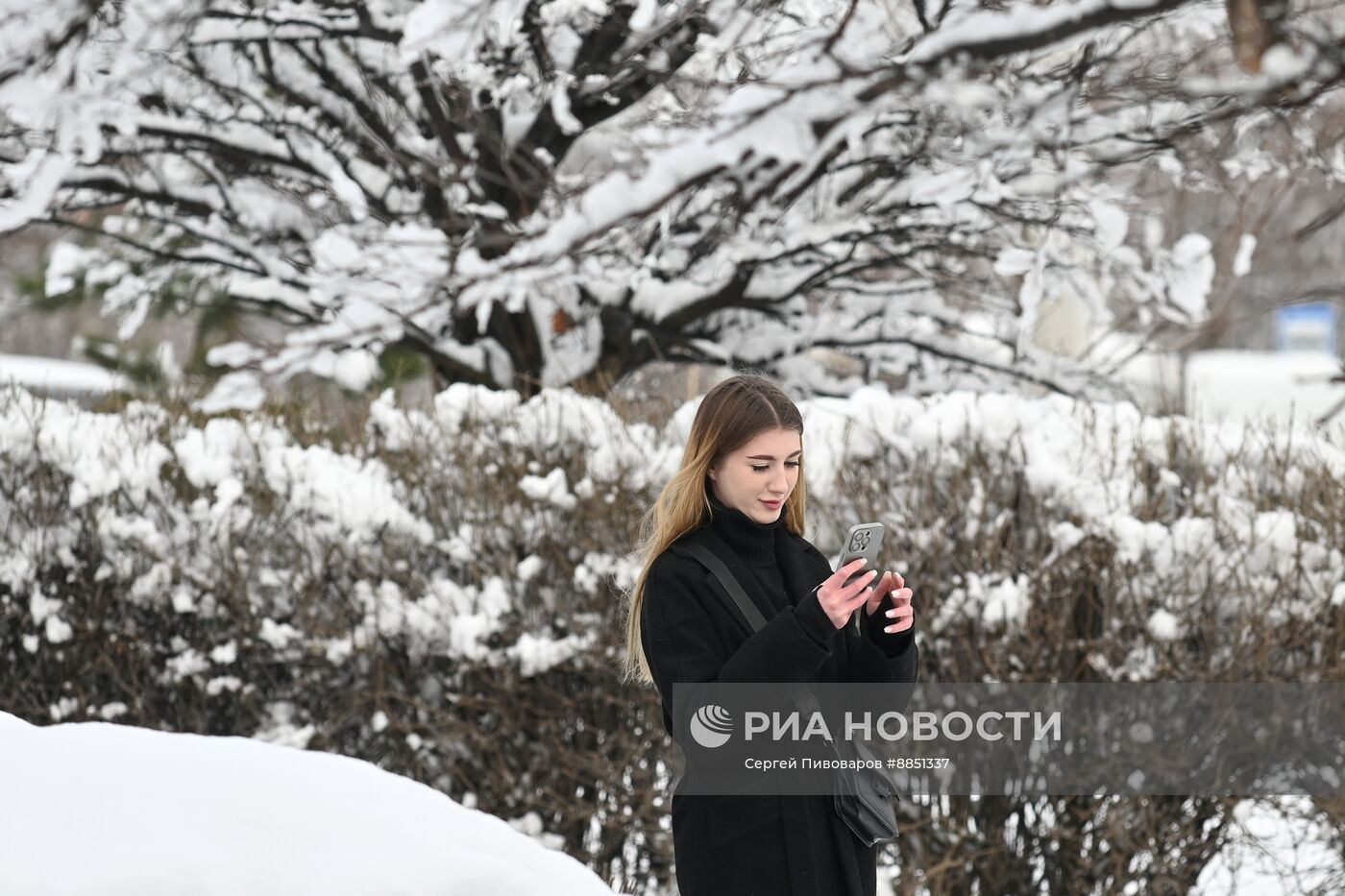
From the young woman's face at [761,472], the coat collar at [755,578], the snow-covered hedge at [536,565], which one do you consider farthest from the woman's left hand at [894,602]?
the snow-covered hedge at [536,565]

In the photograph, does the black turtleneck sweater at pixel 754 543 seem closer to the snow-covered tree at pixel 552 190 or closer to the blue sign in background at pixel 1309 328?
the snow-covered tree at pixel 552 190

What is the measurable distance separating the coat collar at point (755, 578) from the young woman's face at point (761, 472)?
76mm

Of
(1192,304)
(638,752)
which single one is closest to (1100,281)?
(1192,304)

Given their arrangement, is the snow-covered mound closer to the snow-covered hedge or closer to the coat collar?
the coat collar

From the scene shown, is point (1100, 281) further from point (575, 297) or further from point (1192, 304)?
point (575, 297)

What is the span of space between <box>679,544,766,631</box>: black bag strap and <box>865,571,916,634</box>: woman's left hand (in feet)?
0.64

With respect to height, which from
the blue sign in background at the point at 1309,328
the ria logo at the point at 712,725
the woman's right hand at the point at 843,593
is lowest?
the ria logo at the point at 712,725

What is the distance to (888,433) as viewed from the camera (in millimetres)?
4070

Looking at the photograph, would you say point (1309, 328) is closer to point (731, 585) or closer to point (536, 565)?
point (536, 565)

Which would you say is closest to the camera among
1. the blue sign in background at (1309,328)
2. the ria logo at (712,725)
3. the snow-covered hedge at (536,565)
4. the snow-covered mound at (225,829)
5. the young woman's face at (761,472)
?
the snow-covered mound at (225,829)

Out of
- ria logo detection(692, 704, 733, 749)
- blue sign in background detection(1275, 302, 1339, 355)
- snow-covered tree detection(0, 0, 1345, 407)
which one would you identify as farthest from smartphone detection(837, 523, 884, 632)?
blue sign in background detection(1275, 302, 1339, 355)

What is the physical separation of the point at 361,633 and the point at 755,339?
2.83 meters

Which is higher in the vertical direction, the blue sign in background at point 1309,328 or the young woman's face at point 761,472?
the blue sign in background at point 1309,328

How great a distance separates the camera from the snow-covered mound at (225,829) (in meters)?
1.69
